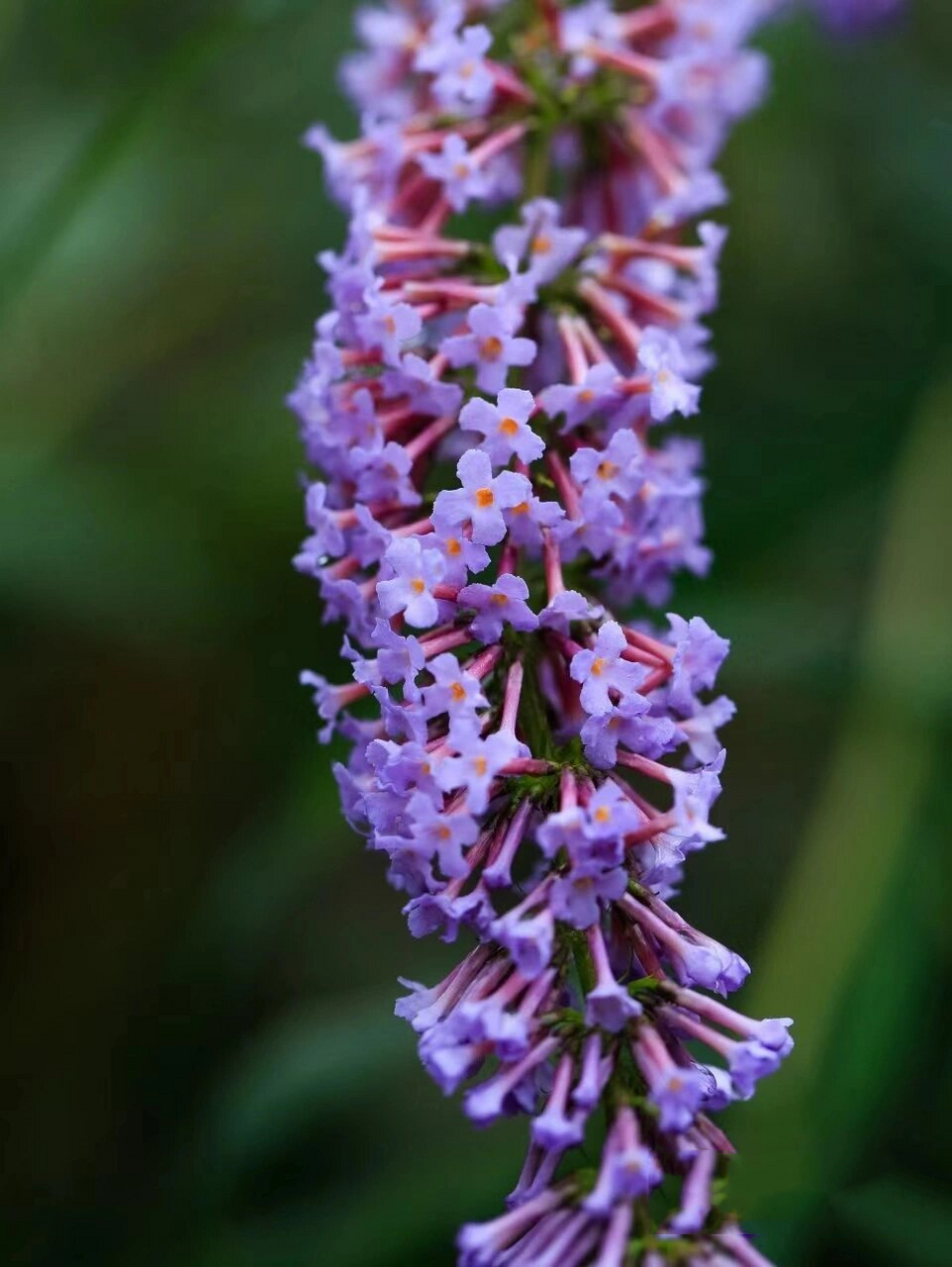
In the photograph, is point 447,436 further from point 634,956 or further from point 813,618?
point 813,618

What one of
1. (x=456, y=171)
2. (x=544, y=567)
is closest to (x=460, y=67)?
(x=456, y=171)

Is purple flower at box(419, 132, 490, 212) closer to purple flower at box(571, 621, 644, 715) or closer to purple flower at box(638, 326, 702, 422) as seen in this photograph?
purple flower at box(638, 326, 702, 422)

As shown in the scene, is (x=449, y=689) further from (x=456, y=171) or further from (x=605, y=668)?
(x=456, y=171)

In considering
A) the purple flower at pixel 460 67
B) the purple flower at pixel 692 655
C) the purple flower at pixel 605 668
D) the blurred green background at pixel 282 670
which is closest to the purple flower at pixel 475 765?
the purple flower at pixel 605 668

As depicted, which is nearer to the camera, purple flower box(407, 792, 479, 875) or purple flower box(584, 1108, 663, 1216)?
purple flower box(584, 1108, 663, 1216)

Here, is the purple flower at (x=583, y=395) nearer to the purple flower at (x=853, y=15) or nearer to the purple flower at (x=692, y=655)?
the purple flower at (x=692, y=655)

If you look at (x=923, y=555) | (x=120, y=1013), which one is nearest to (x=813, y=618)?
(x=923, y=555)

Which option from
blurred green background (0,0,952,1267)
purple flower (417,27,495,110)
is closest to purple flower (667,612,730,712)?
purple flower (417,27,495,110)
